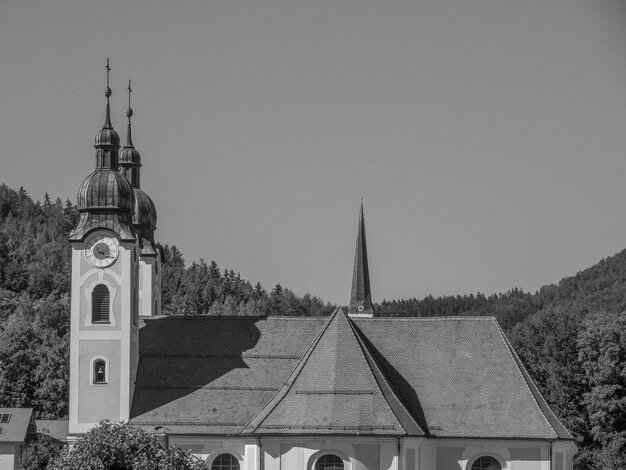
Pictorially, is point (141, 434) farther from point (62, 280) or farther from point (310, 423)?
point (62, 280)

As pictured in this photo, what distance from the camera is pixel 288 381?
66312 millimetres

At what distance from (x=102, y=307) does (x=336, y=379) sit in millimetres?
11201

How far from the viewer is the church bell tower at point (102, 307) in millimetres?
69250

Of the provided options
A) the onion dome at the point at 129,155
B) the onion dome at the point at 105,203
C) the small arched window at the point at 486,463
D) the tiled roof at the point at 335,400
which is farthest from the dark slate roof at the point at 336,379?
the onion dome at the point at 129,155

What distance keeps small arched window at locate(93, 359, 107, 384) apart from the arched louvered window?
5.93 ft

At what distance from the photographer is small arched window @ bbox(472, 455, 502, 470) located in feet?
224

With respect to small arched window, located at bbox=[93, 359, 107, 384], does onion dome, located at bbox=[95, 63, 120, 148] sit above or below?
above

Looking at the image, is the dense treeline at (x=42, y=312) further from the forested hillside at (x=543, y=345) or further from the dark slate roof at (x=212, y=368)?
the dark slate roof at (x=212, y=368)

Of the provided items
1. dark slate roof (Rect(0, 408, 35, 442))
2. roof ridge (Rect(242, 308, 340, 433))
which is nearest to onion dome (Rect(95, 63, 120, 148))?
roof ridge (Rect(242, 308, 340, 433))

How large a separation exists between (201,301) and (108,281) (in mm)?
118084

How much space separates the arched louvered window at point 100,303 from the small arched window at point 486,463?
1695cm

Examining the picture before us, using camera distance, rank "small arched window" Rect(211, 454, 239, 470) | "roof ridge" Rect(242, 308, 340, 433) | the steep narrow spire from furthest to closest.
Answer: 1. the steep narrow spire
2. "small arched window" Rect(211, 454, 239, 470)
3. "roof ridge" Rect(242, 308, 340, 433)

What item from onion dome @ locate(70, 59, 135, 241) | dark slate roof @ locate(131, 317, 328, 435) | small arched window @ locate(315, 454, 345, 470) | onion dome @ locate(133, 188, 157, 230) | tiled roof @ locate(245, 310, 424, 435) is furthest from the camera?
onion dome @ locate(133, 188, 157, 230)

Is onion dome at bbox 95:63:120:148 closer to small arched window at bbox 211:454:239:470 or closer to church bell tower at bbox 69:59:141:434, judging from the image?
church bell tower at bbox 69:59:141:434
